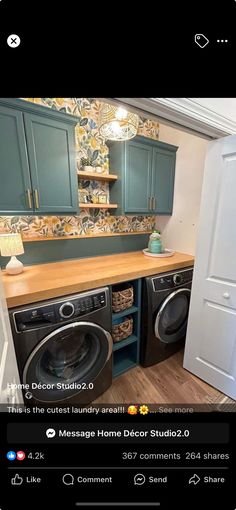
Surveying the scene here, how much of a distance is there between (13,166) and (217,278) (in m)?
1.48

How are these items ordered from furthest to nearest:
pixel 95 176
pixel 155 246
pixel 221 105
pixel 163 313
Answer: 1. pixel 155 246
2. pixel 95 176
3. pixel 163 313
4. pixel 221 105

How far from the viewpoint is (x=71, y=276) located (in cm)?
119

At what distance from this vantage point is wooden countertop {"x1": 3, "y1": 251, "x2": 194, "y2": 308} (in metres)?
0.93

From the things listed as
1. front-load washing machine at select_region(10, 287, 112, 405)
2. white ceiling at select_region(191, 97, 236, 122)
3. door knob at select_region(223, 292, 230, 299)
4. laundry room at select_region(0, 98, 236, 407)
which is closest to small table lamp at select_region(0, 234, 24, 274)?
laundry room at select_region(0, 98, 236, 407)

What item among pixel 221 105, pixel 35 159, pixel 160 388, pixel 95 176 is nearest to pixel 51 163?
pixel 35 159

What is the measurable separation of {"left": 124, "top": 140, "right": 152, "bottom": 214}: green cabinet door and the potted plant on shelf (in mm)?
323

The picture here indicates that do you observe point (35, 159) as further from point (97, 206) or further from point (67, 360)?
point (67, 360)

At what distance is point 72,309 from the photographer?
3.26 feet

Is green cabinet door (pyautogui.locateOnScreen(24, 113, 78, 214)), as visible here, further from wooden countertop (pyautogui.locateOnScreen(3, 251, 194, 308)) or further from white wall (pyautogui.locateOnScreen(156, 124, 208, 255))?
white wall (pyautogui.locateOnScreen(156, 124, 208, 255))

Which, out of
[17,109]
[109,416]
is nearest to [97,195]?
[17,109]

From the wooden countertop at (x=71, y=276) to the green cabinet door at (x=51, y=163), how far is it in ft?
1.48
